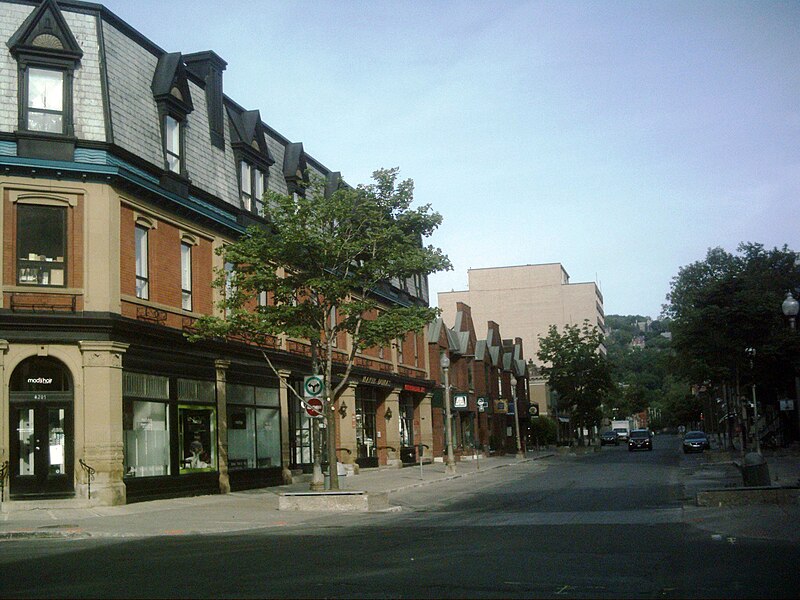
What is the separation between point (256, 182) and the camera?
33.6m

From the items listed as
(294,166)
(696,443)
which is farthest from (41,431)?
(696,443)

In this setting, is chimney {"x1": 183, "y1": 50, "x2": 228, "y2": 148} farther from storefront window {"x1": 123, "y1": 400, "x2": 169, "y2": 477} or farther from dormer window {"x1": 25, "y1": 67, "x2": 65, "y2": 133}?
storefront window {"x1": 123, "y1": 400, "x2": 169, "y2": 477}

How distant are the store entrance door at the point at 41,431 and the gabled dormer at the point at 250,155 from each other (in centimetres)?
1048

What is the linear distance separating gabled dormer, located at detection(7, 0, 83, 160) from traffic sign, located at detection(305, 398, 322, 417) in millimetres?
9111

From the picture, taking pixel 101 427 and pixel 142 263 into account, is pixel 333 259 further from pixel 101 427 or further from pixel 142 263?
pixel 101 427

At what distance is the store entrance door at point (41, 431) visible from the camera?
23344mm

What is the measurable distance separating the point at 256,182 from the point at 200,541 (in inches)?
762

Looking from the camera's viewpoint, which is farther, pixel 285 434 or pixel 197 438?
pixel 285 434

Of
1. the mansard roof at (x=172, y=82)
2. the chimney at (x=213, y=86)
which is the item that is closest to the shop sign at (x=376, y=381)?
the chimney at (x=213, y=86)

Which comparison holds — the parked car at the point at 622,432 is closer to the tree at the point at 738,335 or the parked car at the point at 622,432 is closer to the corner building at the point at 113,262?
the tree at the point at 738,335

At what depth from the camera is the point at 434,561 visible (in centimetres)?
1223

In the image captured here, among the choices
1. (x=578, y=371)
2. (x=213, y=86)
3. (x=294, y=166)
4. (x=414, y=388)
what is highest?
(x=213, y=86)

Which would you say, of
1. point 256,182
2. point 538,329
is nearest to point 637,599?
point 256,182

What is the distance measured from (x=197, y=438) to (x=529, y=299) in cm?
9555
